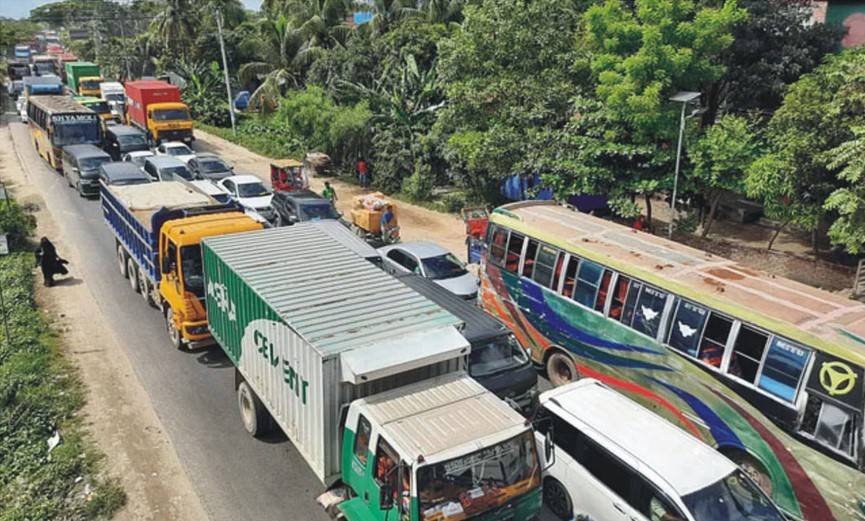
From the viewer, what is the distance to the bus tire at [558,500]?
29.7ft

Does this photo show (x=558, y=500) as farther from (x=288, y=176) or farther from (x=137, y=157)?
(x=137, y=157)

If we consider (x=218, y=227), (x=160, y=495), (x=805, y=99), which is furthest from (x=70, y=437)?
(x=805, y=99)

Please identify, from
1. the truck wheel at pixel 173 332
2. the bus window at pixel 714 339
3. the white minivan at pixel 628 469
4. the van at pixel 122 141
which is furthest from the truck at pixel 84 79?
the bus window at pixel 714 339

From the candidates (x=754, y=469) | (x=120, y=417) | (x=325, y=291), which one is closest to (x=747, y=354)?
(x=754, y=469)

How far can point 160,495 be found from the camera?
9.63m

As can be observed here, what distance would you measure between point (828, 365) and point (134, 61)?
71.8 metres

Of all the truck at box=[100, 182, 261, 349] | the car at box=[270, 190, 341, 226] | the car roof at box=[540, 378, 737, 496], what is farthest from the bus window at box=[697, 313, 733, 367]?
the car at box=[270, 190, 341, 226]

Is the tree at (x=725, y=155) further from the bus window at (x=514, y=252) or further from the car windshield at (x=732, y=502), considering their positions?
the car windshield at (x=732, y=502)

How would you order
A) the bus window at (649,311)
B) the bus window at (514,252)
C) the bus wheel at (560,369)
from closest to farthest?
the bus window at (649,311) → the bus wheel at (560,369) → the bus window at (514,252)

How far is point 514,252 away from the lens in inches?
536

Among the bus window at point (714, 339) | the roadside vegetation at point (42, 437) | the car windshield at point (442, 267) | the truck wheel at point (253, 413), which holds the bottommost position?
the roadside vegetation at point (42, 437)

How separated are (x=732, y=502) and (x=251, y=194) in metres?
20.2

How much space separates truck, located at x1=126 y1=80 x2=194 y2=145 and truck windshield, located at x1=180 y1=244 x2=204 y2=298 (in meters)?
24.6

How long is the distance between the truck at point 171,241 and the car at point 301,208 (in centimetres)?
403
